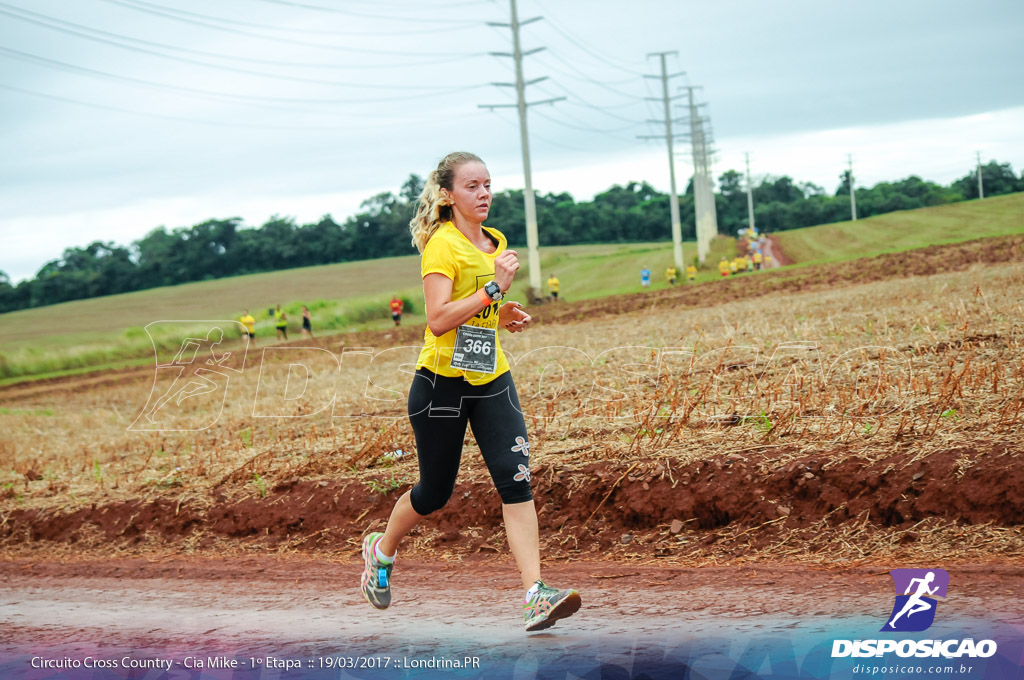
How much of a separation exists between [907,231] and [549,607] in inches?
2460

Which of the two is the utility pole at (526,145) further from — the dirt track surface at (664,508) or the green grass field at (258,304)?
the dirt track surface at (664,508)

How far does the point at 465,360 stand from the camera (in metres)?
4.52

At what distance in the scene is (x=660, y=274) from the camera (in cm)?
5634

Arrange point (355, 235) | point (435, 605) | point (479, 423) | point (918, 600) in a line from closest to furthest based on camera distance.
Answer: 1. point (918, 600)
2. point (479, 423)
3. point (435, 605)
4. point (355, 235)

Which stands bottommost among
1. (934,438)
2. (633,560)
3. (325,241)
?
(633,560)

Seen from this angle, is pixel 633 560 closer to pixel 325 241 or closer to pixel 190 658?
pixel 190 658

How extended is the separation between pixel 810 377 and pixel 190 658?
5.75 m

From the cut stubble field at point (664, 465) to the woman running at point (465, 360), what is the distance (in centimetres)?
170

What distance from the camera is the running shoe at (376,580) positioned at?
16.5ft

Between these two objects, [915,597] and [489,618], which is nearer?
[915,597]

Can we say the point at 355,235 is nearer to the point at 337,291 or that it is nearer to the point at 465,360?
the point at 337,291

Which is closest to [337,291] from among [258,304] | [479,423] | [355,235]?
[258,304]

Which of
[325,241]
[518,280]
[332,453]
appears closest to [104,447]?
[332,453]

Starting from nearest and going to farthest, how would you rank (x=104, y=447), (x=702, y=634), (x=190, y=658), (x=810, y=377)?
(x=702, y=634) → (x=190, y=658) → (x=810, y=377) → (x=104, y=447)
